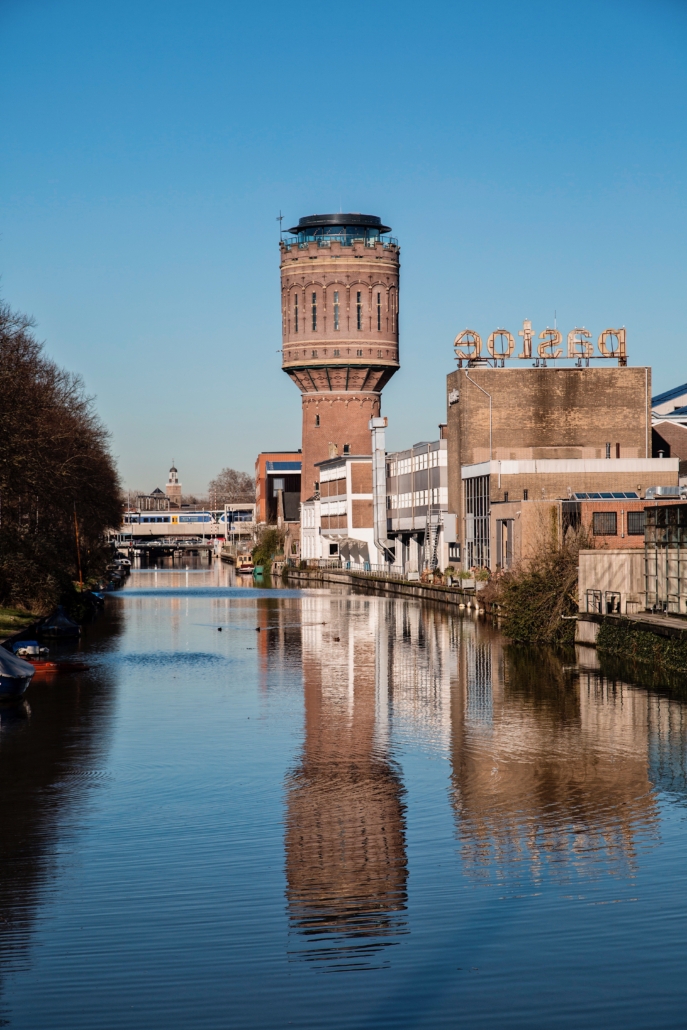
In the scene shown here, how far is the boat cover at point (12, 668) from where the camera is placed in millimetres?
30078

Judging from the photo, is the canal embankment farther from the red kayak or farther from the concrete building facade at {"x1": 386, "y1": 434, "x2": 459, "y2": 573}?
the red kayak

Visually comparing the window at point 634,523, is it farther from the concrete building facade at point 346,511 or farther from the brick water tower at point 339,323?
the brick water tower at point 339,323

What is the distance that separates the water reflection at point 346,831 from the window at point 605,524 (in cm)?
2516

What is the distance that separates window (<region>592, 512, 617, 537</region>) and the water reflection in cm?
2516

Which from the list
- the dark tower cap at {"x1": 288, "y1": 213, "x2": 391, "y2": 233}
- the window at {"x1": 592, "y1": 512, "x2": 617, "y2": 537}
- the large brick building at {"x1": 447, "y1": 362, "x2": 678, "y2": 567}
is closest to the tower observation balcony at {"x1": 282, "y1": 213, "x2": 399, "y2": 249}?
the dark tower cap at {"x1": 288, "y1": 213, "x2": 391, "y2": 233}

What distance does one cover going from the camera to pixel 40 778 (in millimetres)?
22000

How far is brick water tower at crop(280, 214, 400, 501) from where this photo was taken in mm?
122000

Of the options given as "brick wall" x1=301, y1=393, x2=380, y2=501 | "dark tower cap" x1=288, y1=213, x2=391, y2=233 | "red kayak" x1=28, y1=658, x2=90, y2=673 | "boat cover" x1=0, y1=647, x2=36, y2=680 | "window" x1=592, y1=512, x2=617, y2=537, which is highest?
"dark tower cap" x1=288, y1=213, x2=391, y2=233

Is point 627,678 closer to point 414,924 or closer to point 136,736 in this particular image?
point 136,736

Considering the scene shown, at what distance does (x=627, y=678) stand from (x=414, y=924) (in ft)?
72.0

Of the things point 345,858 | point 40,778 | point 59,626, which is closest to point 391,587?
point 59,626

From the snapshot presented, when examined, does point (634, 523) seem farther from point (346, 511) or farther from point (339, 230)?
point (339, 230)

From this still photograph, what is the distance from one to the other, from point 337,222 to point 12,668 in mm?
100852

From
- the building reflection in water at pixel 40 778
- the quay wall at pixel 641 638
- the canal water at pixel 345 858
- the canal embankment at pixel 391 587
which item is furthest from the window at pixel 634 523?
the building reflection in water at pixel 40 778
